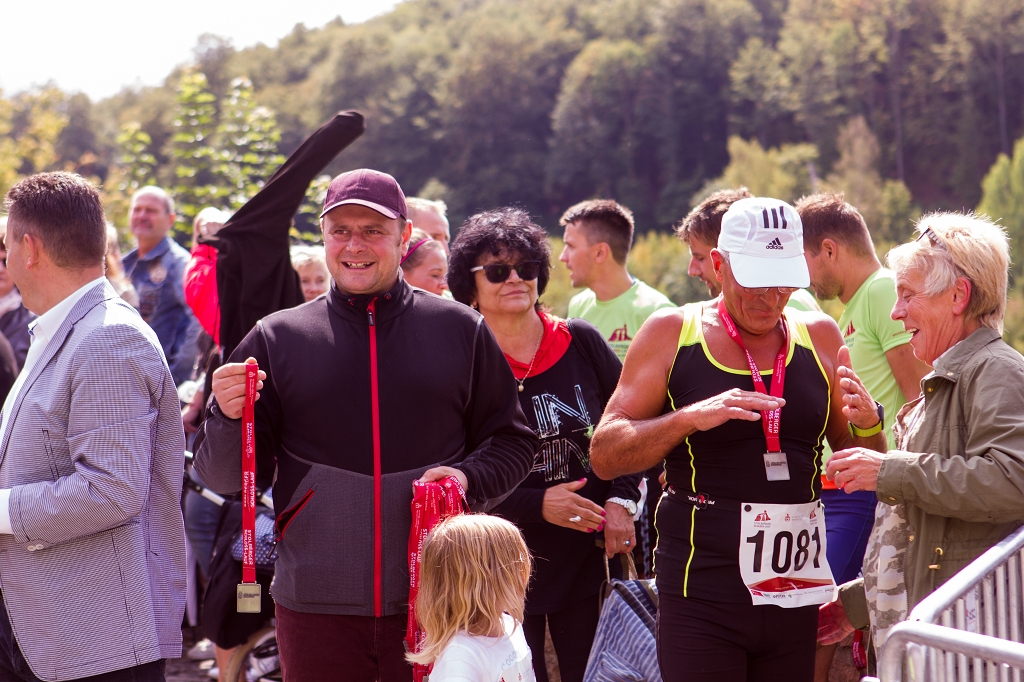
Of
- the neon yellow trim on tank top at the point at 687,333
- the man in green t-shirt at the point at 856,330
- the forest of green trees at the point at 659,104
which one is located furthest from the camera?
the forest of green trees at the point at 659,104

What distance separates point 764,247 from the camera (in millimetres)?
2902

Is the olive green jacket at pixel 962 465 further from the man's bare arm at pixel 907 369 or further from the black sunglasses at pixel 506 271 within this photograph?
the black sunglasses at pixel 506 271

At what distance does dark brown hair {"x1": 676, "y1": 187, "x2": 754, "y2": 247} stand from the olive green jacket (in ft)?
4.89

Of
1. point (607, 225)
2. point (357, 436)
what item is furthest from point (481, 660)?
point (607, 225)

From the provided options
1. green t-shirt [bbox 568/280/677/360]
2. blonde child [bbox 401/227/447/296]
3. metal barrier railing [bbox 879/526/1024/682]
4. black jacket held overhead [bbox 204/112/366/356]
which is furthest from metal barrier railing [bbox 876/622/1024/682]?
green t-shirt [bbox 568/280/677/360]

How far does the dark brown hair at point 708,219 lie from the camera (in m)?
4.27

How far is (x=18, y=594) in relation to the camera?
2.63 meters

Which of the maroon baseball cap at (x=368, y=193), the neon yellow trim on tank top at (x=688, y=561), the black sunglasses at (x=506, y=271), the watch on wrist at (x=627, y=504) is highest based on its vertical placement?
the maroon baseball cap at (x=368, y=193)

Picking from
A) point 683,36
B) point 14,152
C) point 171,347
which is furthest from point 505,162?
point 171,347

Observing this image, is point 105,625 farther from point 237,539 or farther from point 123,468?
point 237,539

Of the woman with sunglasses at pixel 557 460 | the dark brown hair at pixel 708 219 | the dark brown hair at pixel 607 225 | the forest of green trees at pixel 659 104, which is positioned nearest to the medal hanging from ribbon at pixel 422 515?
the woman with sunglasses at pixel 557 460

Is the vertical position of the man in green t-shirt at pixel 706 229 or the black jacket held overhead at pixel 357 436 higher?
the man in green t-shirt at pixel 706 229

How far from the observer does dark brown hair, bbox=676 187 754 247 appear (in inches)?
168

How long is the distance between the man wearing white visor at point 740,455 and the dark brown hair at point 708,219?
1.24 m
